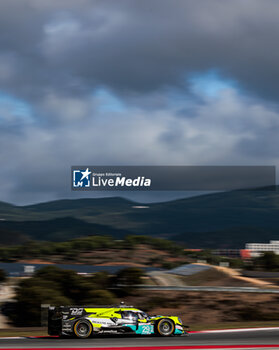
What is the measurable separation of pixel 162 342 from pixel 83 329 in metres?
3.09

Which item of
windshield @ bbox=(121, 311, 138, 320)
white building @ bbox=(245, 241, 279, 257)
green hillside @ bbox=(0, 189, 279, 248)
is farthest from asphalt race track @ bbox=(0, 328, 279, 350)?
white building @ bbox=(245, 241, 279, 257)

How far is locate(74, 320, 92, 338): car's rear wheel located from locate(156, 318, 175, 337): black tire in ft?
8.52

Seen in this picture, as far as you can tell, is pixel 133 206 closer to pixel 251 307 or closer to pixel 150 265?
pixel 150 265

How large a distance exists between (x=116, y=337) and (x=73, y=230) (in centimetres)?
13706

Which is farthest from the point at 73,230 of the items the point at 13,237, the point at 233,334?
the point at 233,334

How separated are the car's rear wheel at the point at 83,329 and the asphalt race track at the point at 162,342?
0.29 meters

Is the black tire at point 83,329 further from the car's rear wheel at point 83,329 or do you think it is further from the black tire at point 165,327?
the black tire at point 165,327

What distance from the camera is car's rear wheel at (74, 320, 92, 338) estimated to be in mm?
19781

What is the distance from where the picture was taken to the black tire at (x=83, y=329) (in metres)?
19.8

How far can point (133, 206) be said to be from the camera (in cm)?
16112

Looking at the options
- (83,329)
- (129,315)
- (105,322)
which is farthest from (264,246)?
(83,329)

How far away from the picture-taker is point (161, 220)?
158m

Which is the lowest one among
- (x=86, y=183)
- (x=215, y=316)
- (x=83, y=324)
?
(x=215, y=316)

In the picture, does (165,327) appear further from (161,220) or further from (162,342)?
(161,220)
